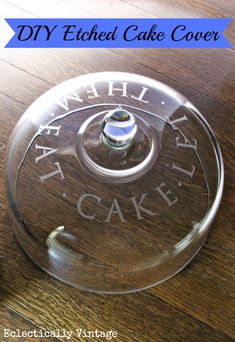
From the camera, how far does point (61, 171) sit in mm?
659

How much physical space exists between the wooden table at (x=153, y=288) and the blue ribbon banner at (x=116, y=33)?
0.01 meters

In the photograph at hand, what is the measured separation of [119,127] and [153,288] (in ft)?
0.63

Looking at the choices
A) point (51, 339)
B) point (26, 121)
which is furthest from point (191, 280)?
point (26, 121)

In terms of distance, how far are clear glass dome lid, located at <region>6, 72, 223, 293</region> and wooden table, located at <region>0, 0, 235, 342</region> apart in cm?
2

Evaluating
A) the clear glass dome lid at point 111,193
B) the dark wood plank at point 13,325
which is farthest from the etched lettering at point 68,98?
the dark wood plank at point 13,325

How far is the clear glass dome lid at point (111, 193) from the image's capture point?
2.05ft

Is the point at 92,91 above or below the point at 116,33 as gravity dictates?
below

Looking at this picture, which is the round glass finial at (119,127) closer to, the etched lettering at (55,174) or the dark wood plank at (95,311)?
the etched lettering at (55,174)

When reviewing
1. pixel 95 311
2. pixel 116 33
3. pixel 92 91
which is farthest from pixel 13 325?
pixel 116 33

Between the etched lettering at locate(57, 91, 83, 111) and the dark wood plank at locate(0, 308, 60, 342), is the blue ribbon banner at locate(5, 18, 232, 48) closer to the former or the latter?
the etched lettering at locate(57, 91, 83, 111)

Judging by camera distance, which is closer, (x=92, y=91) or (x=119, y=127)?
(x=119, y=127)

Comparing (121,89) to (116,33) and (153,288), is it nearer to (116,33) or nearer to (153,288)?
(116,33)

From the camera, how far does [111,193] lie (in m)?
0.64

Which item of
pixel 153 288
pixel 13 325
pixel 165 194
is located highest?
pixel 165 194
